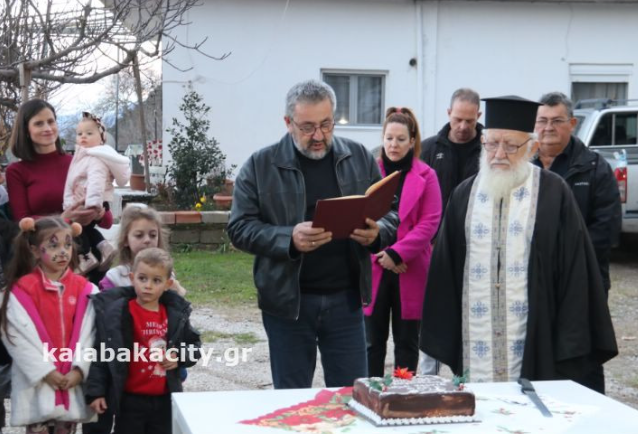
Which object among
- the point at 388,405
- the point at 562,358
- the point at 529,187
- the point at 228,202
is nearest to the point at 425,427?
the point at 388,405

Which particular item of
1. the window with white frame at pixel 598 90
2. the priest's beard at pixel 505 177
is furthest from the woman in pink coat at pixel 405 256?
the window with white frame at pixel 598 90

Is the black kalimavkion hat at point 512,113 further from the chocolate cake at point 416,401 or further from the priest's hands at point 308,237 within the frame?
the chocolate cake at point 416,401

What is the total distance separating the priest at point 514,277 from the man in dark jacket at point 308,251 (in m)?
0.38

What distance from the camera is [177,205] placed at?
13.8 meters

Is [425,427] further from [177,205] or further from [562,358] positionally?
[177,205]

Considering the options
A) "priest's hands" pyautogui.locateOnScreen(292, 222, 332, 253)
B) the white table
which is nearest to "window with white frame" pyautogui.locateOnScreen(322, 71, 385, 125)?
"priest's hands" pyautogui.locateOnScreen(292, 222, 332, 253)

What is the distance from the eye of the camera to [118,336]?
433 centimetres

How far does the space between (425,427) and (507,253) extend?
1496 millimetres

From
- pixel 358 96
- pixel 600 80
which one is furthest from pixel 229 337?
pixel 600 80

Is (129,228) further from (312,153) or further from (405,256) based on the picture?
(405,256)

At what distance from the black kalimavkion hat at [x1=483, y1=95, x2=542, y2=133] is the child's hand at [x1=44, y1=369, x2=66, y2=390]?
2333 millimetres

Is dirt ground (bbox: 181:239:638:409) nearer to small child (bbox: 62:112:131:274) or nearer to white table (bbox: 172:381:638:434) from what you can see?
small child (bbox: 62:112:131:274)

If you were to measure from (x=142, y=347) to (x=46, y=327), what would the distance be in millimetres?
457

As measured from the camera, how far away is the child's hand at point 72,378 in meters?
4.32
